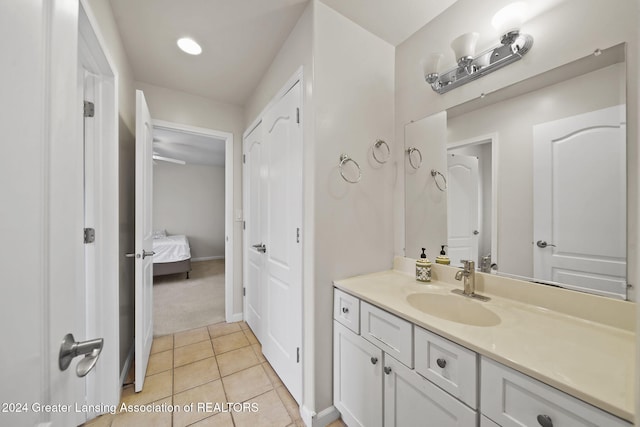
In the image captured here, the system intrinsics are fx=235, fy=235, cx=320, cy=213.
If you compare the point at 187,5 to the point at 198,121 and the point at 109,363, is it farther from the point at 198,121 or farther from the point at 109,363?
the point at 109,363

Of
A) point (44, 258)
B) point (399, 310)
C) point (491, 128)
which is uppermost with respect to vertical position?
point (491, 128)

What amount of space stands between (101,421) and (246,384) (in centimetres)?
86

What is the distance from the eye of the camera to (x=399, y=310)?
3.43 feet

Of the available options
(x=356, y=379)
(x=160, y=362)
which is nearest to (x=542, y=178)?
(x=356, y=379)

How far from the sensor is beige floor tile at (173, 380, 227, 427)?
1463 mm

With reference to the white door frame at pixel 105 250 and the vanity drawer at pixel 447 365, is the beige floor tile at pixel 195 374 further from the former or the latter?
the vanity drawer at pixel 447 365

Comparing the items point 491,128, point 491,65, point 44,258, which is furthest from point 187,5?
point 491,128

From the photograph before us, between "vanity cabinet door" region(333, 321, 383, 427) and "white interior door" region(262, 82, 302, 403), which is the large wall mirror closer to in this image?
"vanity cabinet door" region(333, 321, 383, 427)

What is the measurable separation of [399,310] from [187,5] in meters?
2.13

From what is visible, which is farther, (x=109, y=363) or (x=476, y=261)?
(x=109, y=363)

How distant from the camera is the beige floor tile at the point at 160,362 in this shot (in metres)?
1.90

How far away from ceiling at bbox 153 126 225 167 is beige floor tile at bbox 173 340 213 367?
2.81 m

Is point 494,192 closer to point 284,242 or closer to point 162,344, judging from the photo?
point 284,242

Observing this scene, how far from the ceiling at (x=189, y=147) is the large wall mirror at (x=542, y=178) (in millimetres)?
3412
